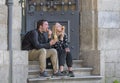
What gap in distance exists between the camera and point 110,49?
13.0 m

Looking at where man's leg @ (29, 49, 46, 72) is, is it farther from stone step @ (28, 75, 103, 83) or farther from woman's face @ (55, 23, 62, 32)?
woman's face @ (55, 23, 62, 32)

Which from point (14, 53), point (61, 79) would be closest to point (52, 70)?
point (61, 79)

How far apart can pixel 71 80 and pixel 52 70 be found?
0.56 metres

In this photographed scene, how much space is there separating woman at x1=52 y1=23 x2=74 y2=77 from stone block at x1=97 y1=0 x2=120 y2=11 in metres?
1.32

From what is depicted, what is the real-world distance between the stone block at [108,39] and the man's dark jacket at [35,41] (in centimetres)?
153

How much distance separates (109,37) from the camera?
1304cm

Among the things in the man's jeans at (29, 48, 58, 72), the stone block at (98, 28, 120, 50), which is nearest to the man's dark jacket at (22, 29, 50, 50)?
the man's jeans at (29, 48, 58, 72)

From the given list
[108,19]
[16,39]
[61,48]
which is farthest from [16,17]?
[108,19]

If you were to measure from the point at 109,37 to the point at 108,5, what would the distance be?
33.8 inches

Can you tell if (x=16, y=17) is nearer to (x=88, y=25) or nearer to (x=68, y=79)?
(x=68, y=79)

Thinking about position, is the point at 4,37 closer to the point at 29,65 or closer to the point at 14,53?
the point at 14,53

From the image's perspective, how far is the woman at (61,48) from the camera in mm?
12219

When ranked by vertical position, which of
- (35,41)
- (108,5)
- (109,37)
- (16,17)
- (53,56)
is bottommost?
(53,56)

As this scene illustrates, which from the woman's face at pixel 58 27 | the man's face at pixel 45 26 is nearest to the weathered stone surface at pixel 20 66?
the man's face at pixel 45 26
